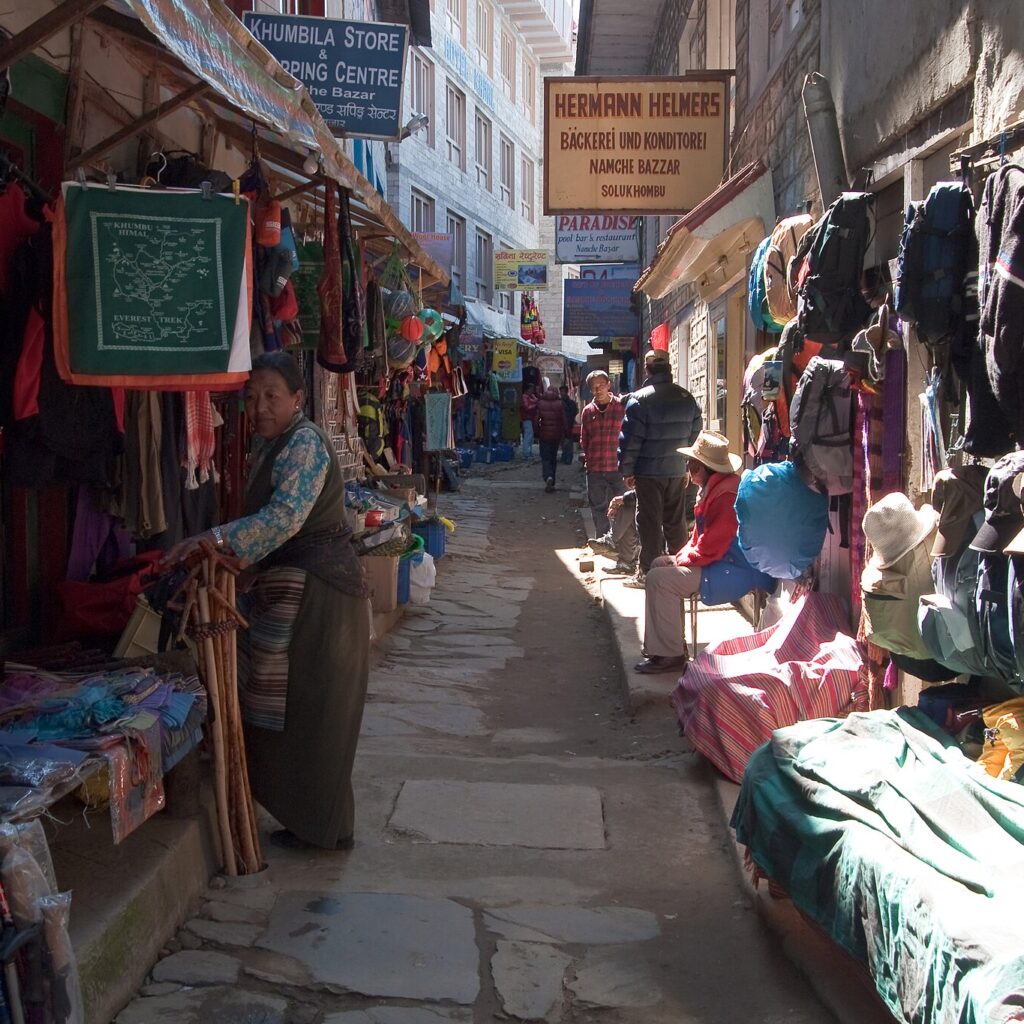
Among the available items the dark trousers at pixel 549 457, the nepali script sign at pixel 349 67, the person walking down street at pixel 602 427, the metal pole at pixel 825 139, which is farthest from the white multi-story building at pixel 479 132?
the metal pole at pixel 825 139

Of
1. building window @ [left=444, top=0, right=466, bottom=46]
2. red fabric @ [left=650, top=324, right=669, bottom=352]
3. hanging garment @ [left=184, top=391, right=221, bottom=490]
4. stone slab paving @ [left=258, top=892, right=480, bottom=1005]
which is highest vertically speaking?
building window @ [left=444, top=0, right=466, bottom=46]

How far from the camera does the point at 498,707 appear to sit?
7258 millimetres

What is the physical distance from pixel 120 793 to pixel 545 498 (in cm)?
1690

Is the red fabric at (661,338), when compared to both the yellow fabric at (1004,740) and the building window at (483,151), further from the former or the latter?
the building window at (483,151)

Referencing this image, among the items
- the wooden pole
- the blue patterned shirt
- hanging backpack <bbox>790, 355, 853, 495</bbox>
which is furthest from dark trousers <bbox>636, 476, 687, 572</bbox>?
the wooden pole

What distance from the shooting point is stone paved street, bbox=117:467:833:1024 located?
11.5ft

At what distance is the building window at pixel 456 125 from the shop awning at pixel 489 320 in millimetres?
3562

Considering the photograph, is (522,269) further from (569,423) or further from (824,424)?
(824,424)

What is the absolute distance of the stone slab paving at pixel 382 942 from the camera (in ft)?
11.8

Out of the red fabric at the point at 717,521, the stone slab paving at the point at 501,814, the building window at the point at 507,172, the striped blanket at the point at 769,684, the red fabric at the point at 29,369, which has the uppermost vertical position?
the building window at the point at 507,172

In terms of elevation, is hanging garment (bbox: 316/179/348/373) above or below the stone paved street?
above

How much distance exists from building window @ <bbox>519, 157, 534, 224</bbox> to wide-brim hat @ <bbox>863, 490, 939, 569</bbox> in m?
33.3

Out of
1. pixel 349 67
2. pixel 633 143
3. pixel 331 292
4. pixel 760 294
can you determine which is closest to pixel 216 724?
pixel 331 292

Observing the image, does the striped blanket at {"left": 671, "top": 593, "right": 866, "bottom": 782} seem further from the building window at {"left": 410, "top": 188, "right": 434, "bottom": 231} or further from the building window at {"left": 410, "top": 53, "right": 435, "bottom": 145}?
the building window at {"left": 410, "top": 53, "right": 435, "bottom": 145}
